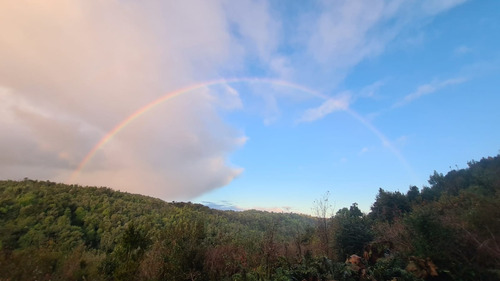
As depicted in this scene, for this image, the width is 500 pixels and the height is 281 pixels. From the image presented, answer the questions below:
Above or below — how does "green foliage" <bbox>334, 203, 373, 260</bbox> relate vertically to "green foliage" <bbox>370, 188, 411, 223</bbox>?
below

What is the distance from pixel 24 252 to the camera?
13969mm

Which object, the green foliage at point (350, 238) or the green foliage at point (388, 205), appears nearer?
the green foliage at point (350, 238)

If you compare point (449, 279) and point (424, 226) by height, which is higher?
point (424, 226)

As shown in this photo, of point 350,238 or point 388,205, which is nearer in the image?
point 350,238

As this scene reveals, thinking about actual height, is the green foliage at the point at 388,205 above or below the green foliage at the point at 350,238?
above

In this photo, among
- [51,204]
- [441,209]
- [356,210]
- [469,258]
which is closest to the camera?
[469,258]

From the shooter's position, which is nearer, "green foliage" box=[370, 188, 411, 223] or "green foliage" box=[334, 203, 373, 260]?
"green foliage" box=[334, 203, 373, 260]

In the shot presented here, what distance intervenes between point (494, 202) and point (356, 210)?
26919 millimetres

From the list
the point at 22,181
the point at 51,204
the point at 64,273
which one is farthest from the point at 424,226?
the point at 22,181

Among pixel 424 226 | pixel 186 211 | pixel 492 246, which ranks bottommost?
pixel 492 246

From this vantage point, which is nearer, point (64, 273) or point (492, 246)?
point (492, 246)

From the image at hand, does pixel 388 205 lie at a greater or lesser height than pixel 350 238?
greater

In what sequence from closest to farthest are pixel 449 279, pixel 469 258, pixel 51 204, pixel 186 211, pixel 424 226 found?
pixel 449 279
pixel 469 258
pixel 424 226
pixel 51 204
pixel 186 211

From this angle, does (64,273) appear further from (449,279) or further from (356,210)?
(356,210)
